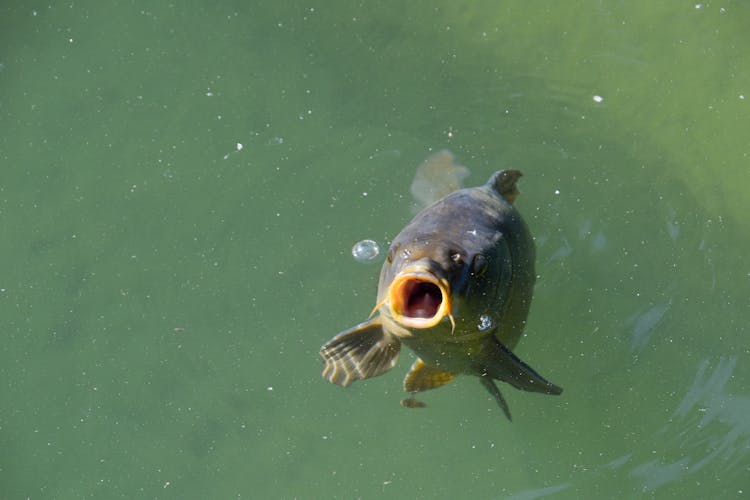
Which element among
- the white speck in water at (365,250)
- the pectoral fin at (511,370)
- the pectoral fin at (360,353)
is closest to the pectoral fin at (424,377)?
the pectoral fin at (360,353)

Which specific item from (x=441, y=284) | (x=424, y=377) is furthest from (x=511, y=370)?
(x=441, y=284)

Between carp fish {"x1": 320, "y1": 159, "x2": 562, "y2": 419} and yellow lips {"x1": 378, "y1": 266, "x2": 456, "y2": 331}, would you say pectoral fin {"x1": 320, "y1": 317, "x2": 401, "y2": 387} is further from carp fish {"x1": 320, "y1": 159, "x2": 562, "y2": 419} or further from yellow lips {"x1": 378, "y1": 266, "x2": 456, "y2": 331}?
yellow lips {"x1": 378, "y1": 266, "x2": 456, "y2": 331}

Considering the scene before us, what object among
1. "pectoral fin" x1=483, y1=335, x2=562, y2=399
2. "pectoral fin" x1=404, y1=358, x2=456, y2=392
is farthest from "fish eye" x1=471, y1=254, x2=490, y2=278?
"pectoral fin" x1=404, y1=358, x2=456, y2=392

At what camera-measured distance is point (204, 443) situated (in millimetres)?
4094

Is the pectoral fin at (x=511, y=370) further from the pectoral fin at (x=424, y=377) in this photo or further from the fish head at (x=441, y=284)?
the pectoral fin at (x=424, y=377)

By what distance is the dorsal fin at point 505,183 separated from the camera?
346 centimetres

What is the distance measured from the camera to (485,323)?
9.16ft

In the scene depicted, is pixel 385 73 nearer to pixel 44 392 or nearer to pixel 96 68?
pixel 96 68

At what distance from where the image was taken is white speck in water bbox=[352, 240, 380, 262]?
13.5 ft

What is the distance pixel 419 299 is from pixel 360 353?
0.74 m

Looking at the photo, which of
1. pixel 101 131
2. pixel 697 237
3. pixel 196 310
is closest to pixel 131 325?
pixel 196 310

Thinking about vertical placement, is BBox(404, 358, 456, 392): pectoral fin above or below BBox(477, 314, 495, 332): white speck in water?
below

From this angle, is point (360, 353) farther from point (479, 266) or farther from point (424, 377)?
point (479, 266)

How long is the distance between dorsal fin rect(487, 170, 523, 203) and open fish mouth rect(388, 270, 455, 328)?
1.03 metres
